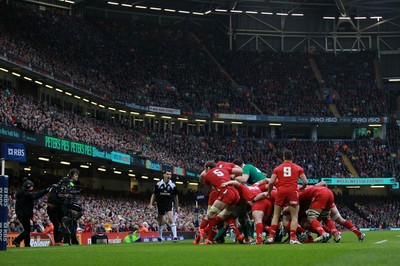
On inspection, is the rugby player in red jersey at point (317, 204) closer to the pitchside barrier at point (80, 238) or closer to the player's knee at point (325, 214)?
the player's knee at point (325, 214)

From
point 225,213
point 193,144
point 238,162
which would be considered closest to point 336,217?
point 238,162

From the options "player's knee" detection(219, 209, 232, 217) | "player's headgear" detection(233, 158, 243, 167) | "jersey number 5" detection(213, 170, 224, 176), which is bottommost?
"player's knee" detection(219, 209, 232, 217)

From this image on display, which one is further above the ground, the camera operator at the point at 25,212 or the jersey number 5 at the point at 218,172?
the jersey number 5 at the point at 218,172

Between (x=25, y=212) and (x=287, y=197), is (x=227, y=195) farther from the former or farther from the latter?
(x=25, y=212)

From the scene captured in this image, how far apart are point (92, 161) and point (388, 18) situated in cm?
4730

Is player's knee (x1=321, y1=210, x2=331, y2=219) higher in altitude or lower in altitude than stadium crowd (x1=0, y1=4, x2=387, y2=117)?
lower

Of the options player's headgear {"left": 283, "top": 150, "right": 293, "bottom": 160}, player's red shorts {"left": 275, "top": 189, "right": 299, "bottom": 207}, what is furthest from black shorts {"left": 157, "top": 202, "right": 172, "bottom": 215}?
player's headgear {"left": 283, "top": 150, "right": 293, "bottom": 160}

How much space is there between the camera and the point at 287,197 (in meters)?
18.1

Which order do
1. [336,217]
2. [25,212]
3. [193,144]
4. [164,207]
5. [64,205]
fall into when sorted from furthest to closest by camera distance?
1. [193,144]
2. [164,207]
3. [64,205]
4. [25,212]
5. [336,217]

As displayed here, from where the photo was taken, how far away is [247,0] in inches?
3083

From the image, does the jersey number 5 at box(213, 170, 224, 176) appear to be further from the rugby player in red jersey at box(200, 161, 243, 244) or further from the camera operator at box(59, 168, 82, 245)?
the camera operator at box(59, 168, 82, 245)

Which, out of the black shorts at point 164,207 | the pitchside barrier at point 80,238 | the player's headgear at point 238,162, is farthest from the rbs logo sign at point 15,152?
the player's headgear at point 238,162

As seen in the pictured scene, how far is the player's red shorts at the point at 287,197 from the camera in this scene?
59.4ft

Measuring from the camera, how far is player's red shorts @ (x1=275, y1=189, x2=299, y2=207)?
18094 mm
